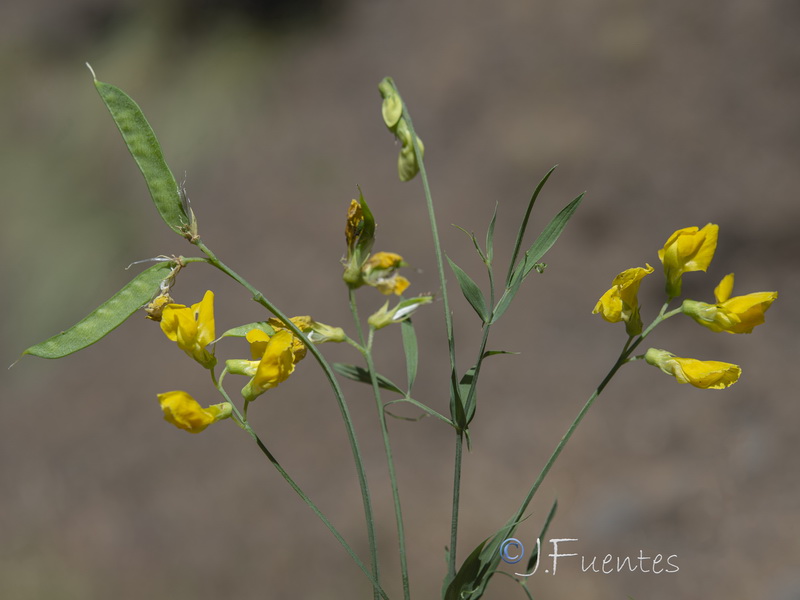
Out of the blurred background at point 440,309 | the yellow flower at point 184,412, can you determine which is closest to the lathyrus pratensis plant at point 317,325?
the yellow flower at point 184,412

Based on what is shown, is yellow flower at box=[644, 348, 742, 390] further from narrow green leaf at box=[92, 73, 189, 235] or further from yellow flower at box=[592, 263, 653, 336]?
narrow green leaf at box=[92, 73, 189, 235]

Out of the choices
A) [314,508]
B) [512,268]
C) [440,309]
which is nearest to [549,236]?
[512,268]

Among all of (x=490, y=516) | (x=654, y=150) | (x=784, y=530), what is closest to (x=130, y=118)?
(x=490, y=516)

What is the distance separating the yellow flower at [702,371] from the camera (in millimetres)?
433

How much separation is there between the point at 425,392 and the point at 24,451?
1203mm

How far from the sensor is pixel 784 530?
5.15ft

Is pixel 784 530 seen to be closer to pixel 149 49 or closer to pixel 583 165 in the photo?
pixel 583 165

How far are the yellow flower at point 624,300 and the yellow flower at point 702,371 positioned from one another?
28 millimetres

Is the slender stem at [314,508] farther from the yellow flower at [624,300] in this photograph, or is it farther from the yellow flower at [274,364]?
the yellow flower at [624,300]

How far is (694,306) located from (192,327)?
0.33m

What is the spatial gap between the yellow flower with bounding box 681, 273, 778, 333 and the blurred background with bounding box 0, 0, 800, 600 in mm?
1277

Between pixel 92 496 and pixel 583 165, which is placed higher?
pixel 583 165

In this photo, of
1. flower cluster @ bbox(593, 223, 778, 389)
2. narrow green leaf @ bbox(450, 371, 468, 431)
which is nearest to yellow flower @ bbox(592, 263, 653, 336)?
flower cluster @ bbox(593, 223, 778, 389)

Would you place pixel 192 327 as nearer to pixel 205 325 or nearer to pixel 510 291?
pixel 205 325
